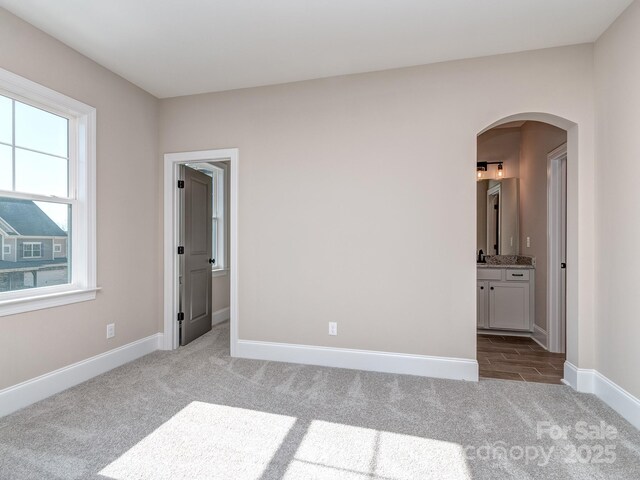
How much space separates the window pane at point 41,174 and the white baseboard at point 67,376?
137 cm

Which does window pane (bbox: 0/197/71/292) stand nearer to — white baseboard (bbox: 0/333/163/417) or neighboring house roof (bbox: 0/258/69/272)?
neighboring house roof (bbox: 0/258/69/272)

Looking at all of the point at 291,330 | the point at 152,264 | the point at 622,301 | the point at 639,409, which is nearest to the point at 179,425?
the point at 291,330

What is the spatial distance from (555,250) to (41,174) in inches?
185

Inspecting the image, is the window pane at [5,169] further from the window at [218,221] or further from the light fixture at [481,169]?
the light fixture at [481,169]

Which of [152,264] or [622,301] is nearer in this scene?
[622,301]

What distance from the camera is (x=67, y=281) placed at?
9.43ft


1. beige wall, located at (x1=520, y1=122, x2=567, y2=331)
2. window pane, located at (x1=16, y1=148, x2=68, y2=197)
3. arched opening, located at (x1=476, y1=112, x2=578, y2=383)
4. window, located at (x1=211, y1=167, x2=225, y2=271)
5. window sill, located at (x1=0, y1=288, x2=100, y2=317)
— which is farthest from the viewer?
window, located at (x1=211, y1=167, x2=225, y2=271)

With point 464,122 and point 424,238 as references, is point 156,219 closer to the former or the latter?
point 424,238

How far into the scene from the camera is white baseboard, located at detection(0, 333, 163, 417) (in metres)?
2.36

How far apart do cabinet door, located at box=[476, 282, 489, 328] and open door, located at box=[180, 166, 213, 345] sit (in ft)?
11.2

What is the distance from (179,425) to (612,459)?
244cm

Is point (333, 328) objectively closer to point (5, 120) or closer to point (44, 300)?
point (44, 300)

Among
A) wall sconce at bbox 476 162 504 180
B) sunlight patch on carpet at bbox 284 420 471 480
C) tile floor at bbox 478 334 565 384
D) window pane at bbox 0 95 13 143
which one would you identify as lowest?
tile floor at bbox 478 334 565 384

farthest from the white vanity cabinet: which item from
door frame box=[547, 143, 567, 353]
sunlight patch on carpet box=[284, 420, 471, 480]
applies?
sunlight patch on carpet box=[284, 420, 471, 480]
